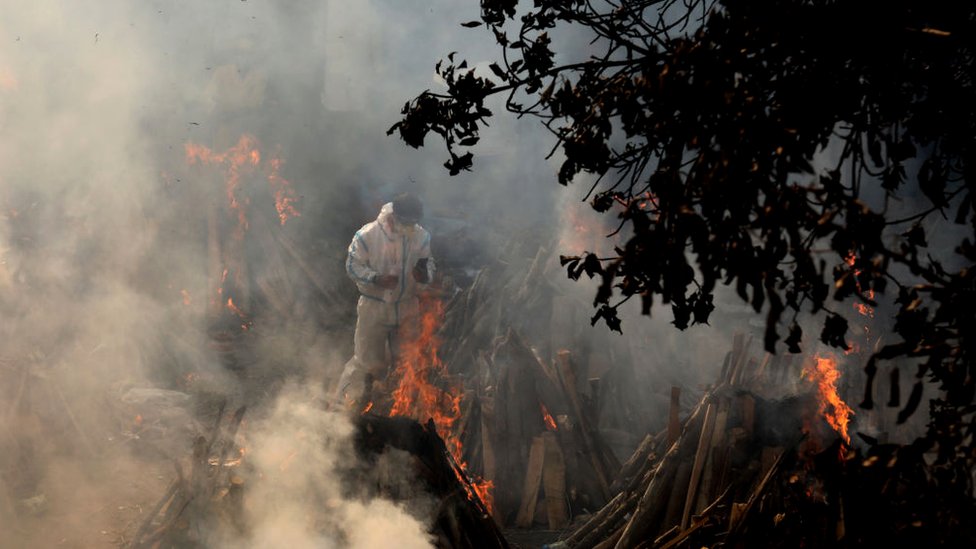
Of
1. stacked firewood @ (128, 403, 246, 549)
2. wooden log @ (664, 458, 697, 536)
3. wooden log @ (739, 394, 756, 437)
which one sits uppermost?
wooden log @ (739, 394, 756, 437)

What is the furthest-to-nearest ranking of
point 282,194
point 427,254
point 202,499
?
point 282,194
point 427,254
point 202,499

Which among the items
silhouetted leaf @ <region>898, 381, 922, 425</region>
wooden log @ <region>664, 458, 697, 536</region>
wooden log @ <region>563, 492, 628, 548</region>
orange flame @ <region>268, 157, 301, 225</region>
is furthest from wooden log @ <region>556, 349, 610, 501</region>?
orange flame @ <region>268, 157, 301, 225</region>

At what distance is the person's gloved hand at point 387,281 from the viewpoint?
9.09 metres

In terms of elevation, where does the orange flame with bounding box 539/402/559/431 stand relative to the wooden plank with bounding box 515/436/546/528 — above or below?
above

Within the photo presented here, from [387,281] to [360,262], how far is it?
1.40 ft

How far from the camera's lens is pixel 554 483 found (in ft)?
24.0

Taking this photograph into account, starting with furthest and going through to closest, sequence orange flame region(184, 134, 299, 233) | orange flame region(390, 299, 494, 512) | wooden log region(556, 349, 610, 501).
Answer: orange flame region(184, 134, 299, 233)
orange flame region(390, 299, 494, 512)
wooden log region(556, 349, 610, 501)

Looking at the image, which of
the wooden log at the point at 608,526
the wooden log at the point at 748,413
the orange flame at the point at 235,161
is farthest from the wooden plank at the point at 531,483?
the orange flame at the point at 235,161

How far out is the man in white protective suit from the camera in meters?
9.12

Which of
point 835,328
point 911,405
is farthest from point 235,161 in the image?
point 911,405

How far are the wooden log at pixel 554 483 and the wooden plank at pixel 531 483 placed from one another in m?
0.06

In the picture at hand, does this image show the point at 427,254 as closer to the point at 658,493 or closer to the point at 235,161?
the point at 658,493

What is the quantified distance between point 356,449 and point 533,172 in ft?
43.7

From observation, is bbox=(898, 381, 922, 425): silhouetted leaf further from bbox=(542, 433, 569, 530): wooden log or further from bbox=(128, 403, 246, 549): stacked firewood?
bbox=(542, 433, 569, 530): wooden log
